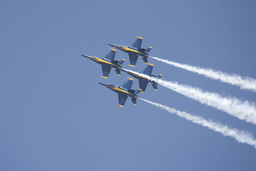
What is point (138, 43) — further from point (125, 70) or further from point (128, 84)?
point (128, 84)

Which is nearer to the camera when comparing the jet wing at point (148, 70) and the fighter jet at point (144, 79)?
the fighter jet at point (144, 79)

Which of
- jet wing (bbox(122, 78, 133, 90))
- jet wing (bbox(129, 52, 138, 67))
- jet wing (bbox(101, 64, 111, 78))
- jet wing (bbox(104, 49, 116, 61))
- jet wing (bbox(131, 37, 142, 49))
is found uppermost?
jet wing (bbox(131, 37, 142, 49))

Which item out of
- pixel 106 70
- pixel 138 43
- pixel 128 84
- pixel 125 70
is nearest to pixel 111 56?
pixel 106 70

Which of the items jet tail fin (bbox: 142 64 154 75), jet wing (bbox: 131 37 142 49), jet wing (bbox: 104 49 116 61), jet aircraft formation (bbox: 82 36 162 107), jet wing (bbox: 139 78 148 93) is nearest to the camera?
jet aircraft formation (bbox: 82 36 162 107)

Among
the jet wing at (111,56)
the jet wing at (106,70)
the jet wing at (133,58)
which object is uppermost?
the jet wing at (133,58)

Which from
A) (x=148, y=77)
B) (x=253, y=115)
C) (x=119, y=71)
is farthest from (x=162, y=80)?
(x=253, y=115)

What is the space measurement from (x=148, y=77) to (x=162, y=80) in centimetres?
315

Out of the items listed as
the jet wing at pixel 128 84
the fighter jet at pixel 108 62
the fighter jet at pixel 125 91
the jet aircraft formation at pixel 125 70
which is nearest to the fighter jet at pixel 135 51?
the jet aircraft formation at pixel 125 70

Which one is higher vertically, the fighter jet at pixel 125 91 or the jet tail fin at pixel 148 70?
the jet tail fin at pixel 148 70

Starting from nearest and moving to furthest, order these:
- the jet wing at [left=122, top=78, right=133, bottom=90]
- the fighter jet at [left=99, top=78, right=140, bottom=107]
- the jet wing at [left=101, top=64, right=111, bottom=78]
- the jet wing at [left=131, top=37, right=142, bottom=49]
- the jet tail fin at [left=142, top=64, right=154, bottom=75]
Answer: the fighter jet at [left=99, top=78, right=140, bottom=107] < the jet wing at [left=122, top=78, right=133, bottom=90] < the jet wing at [left=101, top=64, right=111, bottom=78] < the jet tail fin at [left=142, top=64, right=154, bottom=75] < the jet wing at [left=131, top=37, right=142, bottom=49]

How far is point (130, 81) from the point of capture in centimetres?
9350

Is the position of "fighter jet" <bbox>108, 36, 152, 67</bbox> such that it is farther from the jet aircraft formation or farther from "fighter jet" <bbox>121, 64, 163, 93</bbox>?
"fighter jet" <bbox>121, 64, 163, 93</bbox>

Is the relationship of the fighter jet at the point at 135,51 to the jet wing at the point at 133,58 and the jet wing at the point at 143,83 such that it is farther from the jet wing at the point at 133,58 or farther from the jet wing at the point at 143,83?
the jet wing at the point at 143,83

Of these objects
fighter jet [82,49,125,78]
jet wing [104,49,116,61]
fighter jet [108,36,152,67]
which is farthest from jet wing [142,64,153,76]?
jet wing [104,49,116,61]
